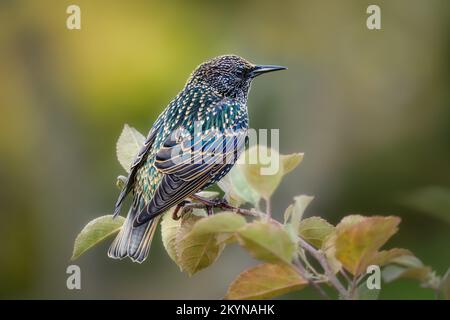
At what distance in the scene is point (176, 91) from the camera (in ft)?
27.5

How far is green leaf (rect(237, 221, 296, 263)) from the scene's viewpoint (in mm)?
1984

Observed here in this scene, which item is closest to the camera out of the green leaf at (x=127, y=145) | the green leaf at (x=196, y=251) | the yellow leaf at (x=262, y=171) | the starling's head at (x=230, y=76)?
the yellow leaf at (x=262, y=171)

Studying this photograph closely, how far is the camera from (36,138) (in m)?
9.45

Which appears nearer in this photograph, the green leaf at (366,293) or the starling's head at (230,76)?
the green leaf at (366,293)

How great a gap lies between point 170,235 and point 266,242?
3.72 ft

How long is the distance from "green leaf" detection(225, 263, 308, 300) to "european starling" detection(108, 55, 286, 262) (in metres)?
1.38

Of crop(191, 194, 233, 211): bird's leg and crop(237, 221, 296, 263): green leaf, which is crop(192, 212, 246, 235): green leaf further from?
crop(191, 194, 233, 211): bird's leg

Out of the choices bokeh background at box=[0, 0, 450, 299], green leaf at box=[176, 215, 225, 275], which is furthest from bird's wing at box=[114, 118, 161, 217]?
bokeh background at box=[0, 0, 450, 299]

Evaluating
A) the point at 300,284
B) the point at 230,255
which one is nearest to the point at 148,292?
the point at 230,255

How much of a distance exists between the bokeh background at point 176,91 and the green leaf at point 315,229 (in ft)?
18.9

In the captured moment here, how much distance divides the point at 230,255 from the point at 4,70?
364 centimetres

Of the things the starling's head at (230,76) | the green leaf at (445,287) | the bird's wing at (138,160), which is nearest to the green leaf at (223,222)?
the green leaf at (445,287)

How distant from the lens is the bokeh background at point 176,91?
868cm

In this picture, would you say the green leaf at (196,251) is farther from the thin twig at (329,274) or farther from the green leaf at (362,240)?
the green leaf at (362,240)
